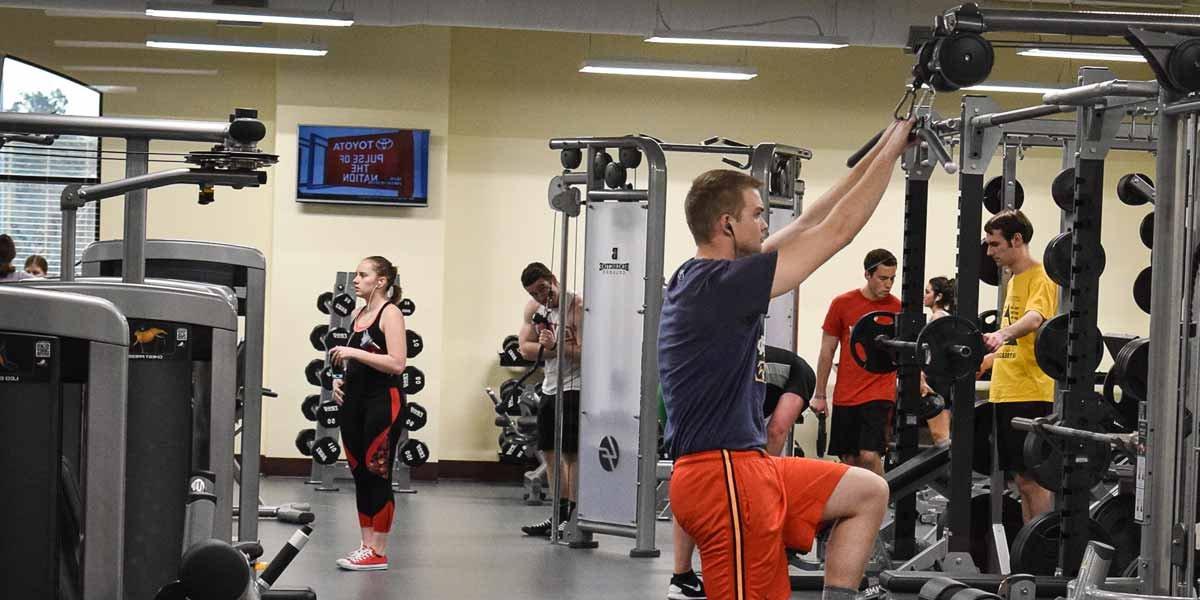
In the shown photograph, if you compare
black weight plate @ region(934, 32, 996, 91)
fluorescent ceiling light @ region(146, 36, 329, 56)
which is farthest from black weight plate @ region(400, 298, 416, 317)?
black weight plate @ region(934, 32, 996, 91)

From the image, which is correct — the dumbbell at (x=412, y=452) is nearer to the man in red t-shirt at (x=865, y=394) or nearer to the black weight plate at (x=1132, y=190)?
the man in red t-shirt at (x=865, y=394)

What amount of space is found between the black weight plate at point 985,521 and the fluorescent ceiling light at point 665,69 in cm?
445

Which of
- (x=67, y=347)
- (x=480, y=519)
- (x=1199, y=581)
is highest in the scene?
(x=67, y=347)

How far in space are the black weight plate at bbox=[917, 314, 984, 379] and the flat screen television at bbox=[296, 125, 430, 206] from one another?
5.54m

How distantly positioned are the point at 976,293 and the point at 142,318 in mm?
3392

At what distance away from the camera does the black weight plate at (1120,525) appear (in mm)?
5512

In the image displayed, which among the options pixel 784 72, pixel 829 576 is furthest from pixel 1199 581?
pixel 784 72

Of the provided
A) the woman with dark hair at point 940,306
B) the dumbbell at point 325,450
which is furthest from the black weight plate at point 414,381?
the woman with dark hair at point 940,306

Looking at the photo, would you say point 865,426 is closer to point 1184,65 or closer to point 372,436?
point 372,436

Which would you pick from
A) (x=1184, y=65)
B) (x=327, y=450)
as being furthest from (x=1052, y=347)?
(x=327, y=450)

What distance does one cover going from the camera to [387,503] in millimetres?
6574

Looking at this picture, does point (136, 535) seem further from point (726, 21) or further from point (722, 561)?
point (726, 21)

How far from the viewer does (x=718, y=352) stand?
306 centimetres

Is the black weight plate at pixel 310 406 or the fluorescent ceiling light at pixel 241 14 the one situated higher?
the fluorescent ceiling light at pixel 241 14
